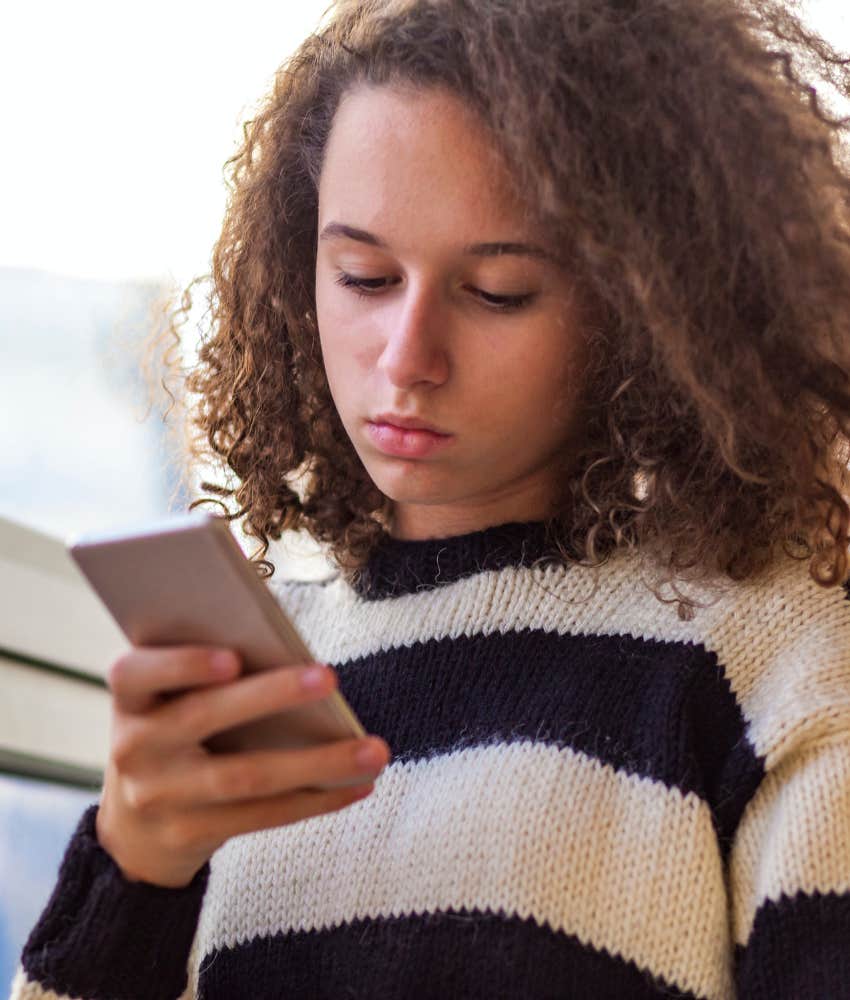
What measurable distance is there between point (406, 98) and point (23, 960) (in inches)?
23.4

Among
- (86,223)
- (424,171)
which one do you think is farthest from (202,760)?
(86,223)

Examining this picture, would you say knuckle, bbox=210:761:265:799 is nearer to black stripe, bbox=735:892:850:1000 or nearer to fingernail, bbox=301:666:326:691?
fingernail, bbox=301:666:326:691

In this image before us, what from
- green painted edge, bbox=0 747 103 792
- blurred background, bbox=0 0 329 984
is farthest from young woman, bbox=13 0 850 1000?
green painted edge, bbox=0 747 103 792

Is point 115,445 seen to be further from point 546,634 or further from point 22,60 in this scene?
point 546,634

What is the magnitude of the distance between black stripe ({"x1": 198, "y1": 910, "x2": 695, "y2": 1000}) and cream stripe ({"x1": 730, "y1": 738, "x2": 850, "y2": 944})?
0.08 metres

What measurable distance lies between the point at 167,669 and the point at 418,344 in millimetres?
278

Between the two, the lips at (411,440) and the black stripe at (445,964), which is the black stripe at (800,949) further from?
the lips at (411,440)

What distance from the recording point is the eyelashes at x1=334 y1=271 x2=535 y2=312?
0.83 meters

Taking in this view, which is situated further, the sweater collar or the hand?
the sweater collar

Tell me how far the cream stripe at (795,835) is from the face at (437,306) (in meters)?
0.27

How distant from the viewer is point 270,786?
26.2 inches

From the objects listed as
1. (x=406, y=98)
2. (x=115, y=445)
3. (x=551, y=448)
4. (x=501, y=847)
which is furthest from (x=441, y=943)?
(x=115, y=445)

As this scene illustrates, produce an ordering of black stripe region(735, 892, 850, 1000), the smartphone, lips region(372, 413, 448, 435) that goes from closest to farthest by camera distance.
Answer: the smartphone < black stripe region(735, 892, 850, 1000) < lips region(372, 413, 448, 435)

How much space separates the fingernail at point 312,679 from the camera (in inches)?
24.8
